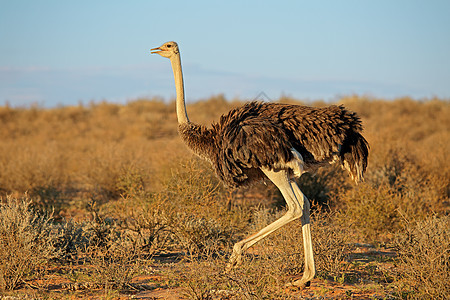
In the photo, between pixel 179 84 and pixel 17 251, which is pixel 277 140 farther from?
pixel 17 251

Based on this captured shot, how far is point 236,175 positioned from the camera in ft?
16.6

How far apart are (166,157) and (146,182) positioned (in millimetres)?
669

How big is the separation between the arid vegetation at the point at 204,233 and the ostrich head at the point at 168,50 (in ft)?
6.48

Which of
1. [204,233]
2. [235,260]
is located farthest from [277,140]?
[204,233]

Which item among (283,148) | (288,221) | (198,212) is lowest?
(198,212)

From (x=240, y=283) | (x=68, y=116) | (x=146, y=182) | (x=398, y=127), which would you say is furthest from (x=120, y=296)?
(x=68, y=116)

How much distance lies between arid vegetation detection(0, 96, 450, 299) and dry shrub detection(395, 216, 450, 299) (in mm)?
14

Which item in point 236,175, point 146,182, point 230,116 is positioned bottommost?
point 146,182

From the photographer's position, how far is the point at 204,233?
6.70 meters

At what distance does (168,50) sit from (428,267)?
3780mm

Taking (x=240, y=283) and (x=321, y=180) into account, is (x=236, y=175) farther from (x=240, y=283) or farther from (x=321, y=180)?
(x=321, y=180)

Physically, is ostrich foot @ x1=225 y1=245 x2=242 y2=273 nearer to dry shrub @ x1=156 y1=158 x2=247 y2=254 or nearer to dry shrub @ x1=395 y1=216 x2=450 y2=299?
dry shrub @ x1=156 y1=158 x2=247 y2=254

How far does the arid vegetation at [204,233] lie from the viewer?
479 cm

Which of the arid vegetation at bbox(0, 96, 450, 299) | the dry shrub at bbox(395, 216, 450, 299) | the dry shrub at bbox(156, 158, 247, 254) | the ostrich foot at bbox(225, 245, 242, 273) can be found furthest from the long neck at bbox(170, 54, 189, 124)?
the dry shrub at bbox(395, 216, 450, 299)
